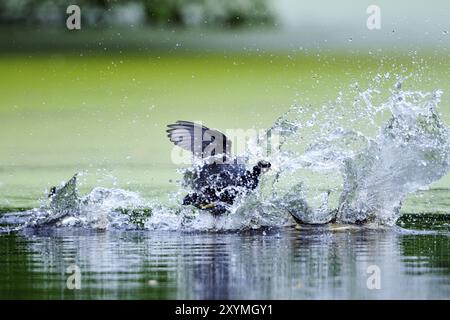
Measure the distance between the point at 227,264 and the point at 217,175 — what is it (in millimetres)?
2844

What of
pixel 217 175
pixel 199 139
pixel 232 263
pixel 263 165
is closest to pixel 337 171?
pixel 263 165

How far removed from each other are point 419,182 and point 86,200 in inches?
124

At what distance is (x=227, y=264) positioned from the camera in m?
8.29

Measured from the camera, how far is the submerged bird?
1100 centimetres

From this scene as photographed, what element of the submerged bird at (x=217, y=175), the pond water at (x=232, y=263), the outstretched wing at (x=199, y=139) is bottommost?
the pond water at (x=232, y=263)

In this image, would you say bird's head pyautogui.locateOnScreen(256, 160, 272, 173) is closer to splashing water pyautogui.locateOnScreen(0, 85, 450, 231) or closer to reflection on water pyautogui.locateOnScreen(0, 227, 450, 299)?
splashing water pyautogui.locateOnScreen(0, 85, 450, 231)

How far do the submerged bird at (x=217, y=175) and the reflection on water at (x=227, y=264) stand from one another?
673 mm

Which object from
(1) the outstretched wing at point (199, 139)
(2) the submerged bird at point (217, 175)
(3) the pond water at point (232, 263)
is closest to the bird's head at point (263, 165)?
(2) the submerged bird at point (217, 175)

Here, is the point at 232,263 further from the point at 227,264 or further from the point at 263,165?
the point at 263,165

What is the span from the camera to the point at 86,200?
36.7 feet

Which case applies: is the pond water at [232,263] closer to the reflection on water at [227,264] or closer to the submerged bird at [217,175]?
the reflection on water at [227,264]

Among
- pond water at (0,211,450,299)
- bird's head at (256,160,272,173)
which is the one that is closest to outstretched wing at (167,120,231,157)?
bird's head at (256,160,272,173)

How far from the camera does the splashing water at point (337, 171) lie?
10961mm
